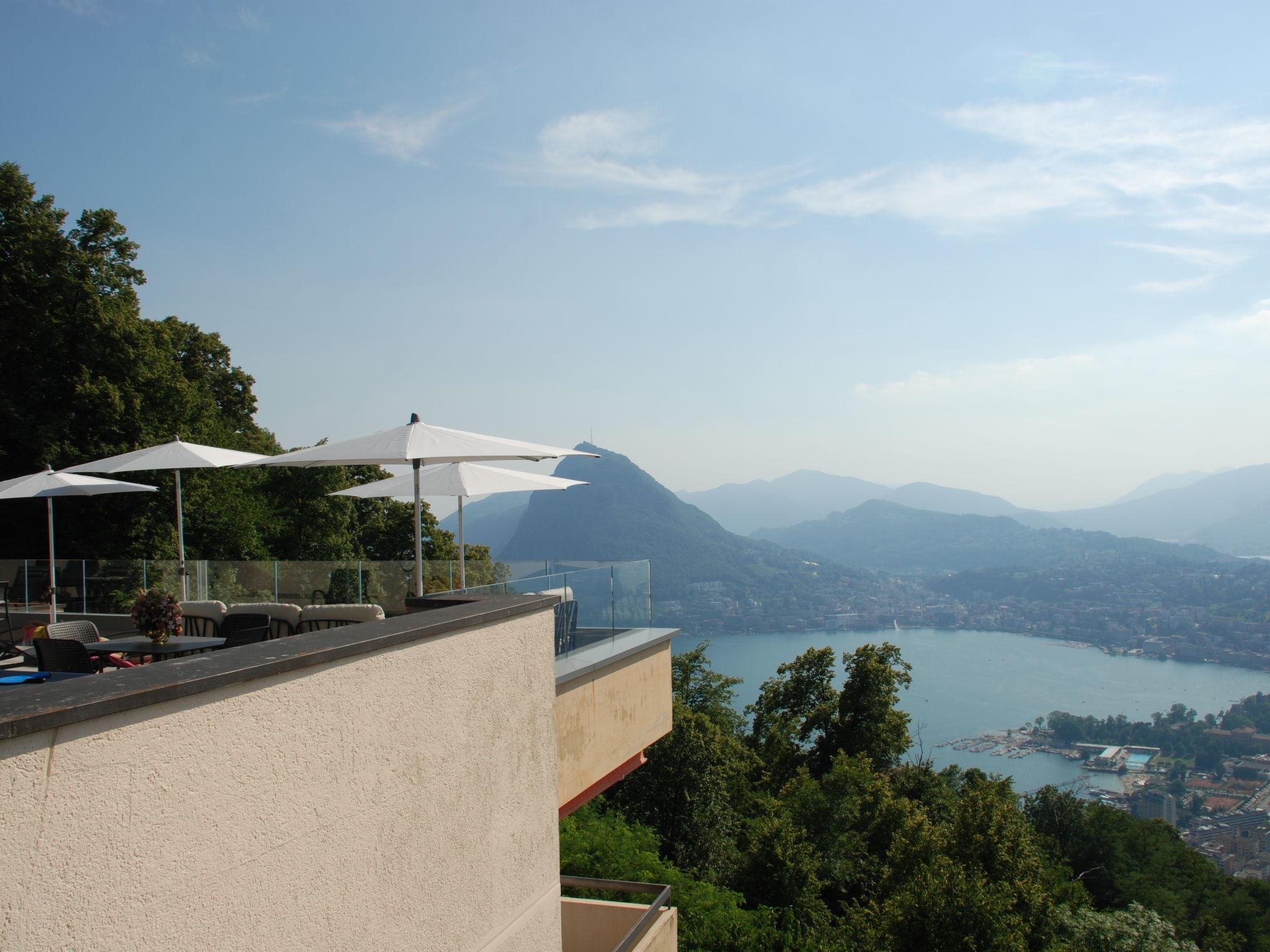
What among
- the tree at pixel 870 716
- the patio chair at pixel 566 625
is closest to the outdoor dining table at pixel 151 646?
the patio chair at pixel 566 625

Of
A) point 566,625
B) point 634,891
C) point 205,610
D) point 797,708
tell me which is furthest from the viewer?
point 797,708

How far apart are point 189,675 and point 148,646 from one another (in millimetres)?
5138

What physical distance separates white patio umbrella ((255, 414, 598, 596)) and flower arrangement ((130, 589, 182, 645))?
134cm

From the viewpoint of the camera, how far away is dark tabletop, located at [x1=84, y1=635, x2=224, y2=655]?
261 inches

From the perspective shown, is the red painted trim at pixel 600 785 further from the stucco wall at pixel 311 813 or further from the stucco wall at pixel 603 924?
the stucco wall at pixel 311 813

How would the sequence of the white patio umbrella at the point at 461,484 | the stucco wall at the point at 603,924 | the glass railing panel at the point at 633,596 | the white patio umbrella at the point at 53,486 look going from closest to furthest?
the glass railing panel at the point at 633,596, the stucco wall at the point at 603,924, the white patio umbrella at the point at 53,486, the white patio umbrella at the point at 461,484

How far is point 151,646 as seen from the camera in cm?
679

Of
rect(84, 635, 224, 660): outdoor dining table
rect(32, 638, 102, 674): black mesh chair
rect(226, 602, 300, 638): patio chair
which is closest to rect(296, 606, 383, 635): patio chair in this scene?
rect(226, 602, 300, 638): patio chair

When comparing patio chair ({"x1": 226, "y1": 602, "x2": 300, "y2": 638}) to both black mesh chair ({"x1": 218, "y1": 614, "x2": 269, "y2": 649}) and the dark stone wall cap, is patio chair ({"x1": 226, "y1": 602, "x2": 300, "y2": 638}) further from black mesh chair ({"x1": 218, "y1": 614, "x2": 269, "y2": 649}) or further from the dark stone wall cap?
the dark stone wall cap

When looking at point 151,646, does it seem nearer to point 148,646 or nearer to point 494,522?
point 148,646

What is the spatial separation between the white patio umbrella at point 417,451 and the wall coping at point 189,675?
2.81 metres

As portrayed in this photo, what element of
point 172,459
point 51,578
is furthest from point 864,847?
point 172,459

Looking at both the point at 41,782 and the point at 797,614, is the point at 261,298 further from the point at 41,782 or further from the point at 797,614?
the point at 797,614

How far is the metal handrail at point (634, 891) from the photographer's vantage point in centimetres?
847
